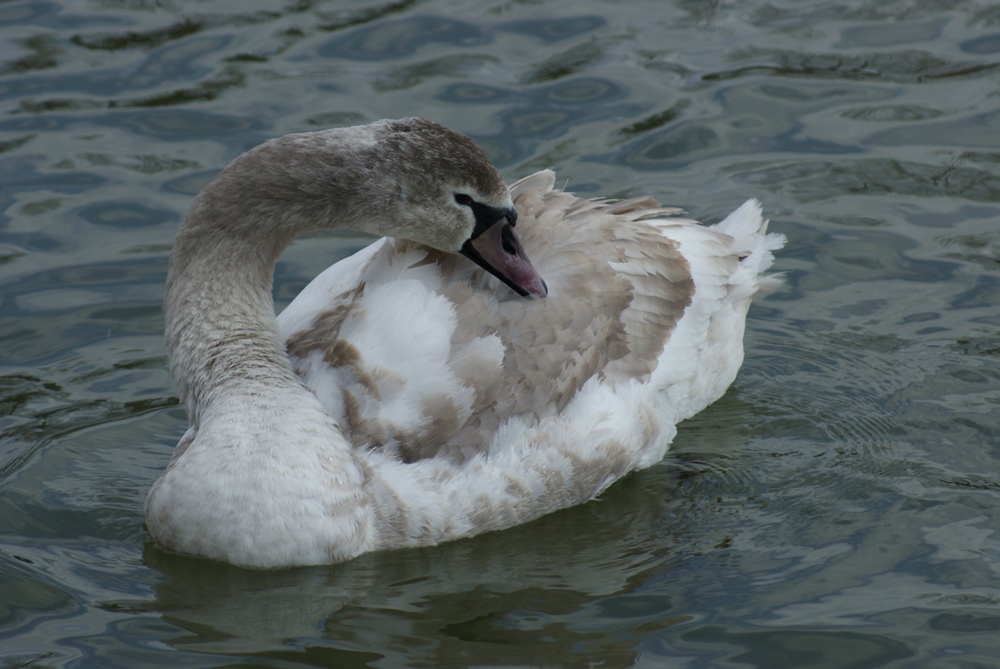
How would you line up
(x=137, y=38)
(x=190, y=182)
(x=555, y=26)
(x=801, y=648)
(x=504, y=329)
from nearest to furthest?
(x=801, y=648)
(x=504, y=329)
(x=190, y=182)
(x=137, y=38)
(x=555, y=26)

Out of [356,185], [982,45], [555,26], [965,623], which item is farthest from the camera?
[555,26]

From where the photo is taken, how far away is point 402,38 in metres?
12.1

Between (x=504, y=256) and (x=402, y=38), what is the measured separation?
5.70 m

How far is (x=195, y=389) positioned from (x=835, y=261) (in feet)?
14.6

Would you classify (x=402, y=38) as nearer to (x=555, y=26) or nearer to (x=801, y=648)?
(x=555, y=26)

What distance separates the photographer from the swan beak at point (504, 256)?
6.84 m

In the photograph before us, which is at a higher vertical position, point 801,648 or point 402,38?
point 402,38

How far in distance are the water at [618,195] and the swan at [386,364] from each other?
25cm

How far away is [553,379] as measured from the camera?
22.5 feet

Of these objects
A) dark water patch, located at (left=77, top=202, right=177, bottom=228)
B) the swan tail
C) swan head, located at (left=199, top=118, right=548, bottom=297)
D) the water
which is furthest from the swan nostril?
dark water patch, located at (left=77, top=202, right=177, bottom=228)

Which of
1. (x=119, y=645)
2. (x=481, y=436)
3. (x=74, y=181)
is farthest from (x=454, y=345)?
(x=74, y=181)

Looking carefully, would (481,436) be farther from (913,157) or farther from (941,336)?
(913,157)

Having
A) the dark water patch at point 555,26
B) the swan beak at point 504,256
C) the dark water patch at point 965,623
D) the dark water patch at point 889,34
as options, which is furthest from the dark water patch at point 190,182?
the dark water patch at point 965,623

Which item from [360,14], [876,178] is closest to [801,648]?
[876,178]
